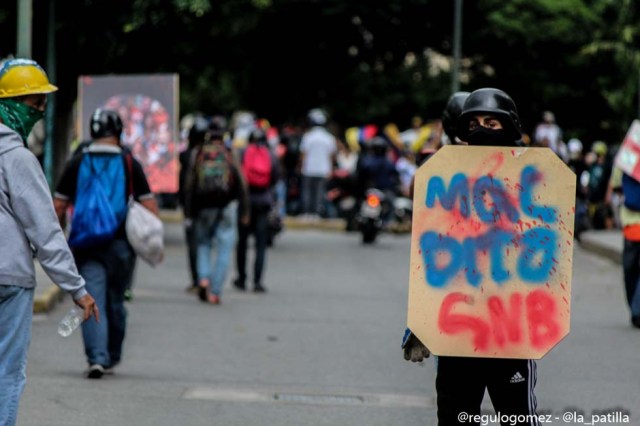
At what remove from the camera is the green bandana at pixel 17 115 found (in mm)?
6734

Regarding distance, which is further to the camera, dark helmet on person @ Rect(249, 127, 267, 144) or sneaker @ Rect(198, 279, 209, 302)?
dark helmet on person @ Rect(249, 127, 267, 144)

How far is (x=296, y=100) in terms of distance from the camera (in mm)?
41125

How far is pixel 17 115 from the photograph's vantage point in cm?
676

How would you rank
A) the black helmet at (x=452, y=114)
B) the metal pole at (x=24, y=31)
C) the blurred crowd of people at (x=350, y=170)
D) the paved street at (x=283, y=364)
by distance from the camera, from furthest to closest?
the blurred crowd of people at (x=350, y=170) < the metal pole at (x=24, y=31) < the paved street at (x=283, y=364) < the black helmet at (x=452, y=114)

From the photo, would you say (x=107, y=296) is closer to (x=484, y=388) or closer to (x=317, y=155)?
(x=484, y=388)

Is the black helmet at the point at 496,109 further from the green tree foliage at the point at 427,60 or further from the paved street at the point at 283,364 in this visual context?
the green tree foliage at the point at 427,60

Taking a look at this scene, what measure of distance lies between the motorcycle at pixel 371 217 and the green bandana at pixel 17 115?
17.2 m

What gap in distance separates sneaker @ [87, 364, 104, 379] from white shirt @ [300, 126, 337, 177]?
55.9 feet

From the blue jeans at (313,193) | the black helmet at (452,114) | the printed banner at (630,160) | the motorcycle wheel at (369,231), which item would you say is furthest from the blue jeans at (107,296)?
the blue jeans at (313,193)

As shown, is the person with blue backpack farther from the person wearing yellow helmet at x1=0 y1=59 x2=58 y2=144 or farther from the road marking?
the person wearing yellow helmet at x1=0 y1=59 x2=58 y2=144

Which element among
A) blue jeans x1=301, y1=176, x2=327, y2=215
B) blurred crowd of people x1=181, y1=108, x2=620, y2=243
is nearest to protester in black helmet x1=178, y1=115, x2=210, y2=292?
blurred crowd of people x1=181, y1=108, x2=620, y2=243

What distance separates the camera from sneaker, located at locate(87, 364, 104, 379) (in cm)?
1020

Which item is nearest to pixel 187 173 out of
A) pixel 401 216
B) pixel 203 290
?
pixel 203 290

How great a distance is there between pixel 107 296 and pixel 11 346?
13.0ft
